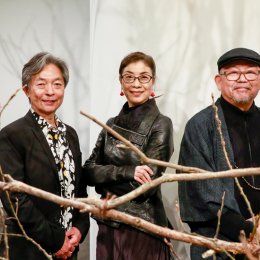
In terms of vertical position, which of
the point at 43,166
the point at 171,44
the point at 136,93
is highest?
the point at 171,44

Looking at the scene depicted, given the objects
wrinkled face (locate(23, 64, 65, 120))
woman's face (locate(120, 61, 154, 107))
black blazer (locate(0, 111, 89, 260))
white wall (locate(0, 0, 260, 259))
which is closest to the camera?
black blazer (locate(0, 111, 89, 260))

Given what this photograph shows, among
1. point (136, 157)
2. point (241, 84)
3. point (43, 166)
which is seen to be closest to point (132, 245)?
point (136, 157)

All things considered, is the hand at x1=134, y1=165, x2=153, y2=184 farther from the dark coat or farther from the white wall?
the white wall

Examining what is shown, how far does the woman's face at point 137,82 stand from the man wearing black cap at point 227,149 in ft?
0.77

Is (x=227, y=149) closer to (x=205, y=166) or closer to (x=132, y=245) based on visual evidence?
(x=205, y=166)

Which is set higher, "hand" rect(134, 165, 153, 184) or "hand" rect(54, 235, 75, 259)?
"hand" rect(134, 165, 153, 184)

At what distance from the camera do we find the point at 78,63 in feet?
11.7

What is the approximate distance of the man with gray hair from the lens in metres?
2.11

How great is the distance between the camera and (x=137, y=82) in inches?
92.6

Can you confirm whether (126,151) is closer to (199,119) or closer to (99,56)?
(199,119)

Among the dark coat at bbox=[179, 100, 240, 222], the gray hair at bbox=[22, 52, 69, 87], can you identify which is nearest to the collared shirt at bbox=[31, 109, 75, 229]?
the gray hair at bbox=[22, 52, 69, 87]

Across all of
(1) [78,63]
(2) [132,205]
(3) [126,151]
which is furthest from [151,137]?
(1) [78,63]

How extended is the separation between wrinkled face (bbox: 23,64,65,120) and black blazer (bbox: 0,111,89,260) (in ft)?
0.20

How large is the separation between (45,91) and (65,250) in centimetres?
63
